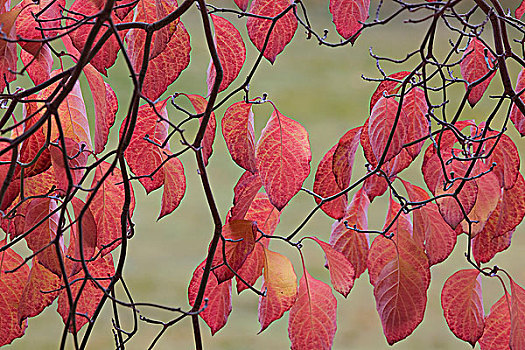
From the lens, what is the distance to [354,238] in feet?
1.67

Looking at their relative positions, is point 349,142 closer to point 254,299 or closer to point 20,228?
point 20,228

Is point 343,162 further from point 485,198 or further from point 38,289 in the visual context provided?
point 38,289

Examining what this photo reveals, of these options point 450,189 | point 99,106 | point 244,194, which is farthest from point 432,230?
point 99,106

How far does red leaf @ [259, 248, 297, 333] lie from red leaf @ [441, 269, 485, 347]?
111mm

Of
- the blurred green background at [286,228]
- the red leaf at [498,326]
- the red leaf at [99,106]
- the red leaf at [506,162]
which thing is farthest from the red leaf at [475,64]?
the blurred green background at [286,228]

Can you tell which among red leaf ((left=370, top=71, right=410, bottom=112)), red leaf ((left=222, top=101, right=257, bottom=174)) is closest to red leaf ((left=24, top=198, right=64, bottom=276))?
red leaf ((left=222, top=101, right=257, bottom=174))

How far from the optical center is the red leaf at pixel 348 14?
0.42m

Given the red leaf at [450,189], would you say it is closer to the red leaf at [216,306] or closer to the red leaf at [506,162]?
the red leaf at [506,162]

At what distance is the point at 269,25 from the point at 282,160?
0.31 ft

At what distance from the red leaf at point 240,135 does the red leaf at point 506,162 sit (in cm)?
17

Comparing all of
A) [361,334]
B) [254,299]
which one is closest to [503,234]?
[361,334]

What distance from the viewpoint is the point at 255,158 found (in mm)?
449

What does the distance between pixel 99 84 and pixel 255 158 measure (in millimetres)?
115

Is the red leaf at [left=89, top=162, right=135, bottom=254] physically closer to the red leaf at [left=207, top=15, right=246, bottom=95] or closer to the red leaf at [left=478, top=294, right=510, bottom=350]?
the red leaf at [left=207, top=15, right=246, bottom=95]
